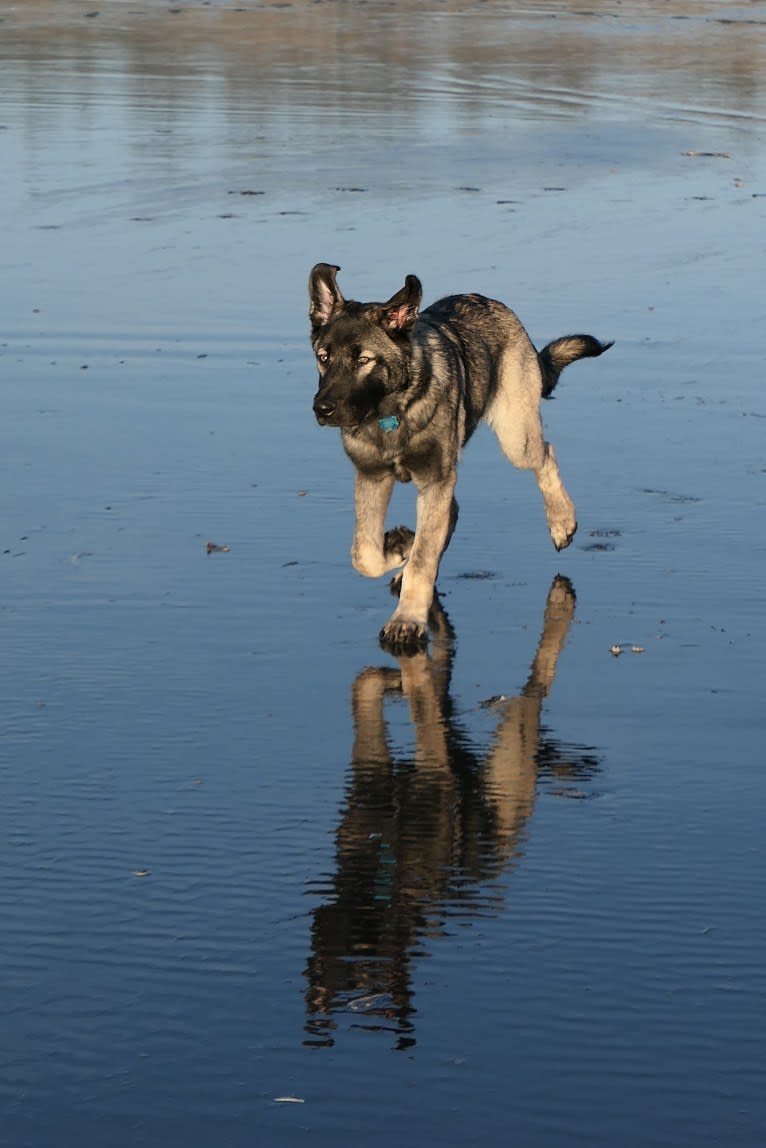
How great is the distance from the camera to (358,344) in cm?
834

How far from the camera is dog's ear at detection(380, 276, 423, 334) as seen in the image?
827 centimetres

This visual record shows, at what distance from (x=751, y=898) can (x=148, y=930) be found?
4.94ft

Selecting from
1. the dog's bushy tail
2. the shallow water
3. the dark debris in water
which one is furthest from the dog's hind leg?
the dark debris in water

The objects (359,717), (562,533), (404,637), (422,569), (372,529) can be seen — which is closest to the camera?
(359,717)

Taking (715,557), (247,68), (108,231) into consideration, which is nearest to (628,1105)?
(715,557)

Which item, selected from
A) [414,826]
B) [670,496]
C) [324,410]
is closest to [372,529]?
[324,410]

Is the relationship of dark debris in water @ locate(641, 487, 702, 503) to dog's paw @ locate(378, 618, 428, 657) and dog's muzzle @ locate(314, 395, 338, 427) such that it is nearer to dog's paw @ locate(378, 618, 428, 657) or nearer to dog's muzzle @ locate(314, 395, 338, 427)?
dog's paw @ locate(378, 618, 428, 657)

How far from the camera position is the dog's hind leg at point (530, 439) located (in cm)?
938

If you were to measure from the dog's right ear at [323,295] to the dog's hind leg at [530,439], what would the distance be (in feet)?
4.74

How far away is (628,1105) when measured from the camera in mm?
4570

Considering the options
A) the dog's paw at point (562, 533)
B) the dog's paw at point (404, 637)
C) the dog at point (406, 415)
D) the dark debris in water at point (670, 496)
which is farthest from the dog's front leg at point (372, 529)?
the dark debris in water at point (670, 496)

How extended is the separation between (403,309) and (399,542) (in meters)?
1.06

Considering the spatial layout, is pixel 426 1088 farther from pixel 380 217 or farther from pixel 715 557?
pixel 380 217

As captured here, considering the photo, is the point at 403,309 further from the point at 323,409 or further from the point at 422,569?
the point at 422,569
